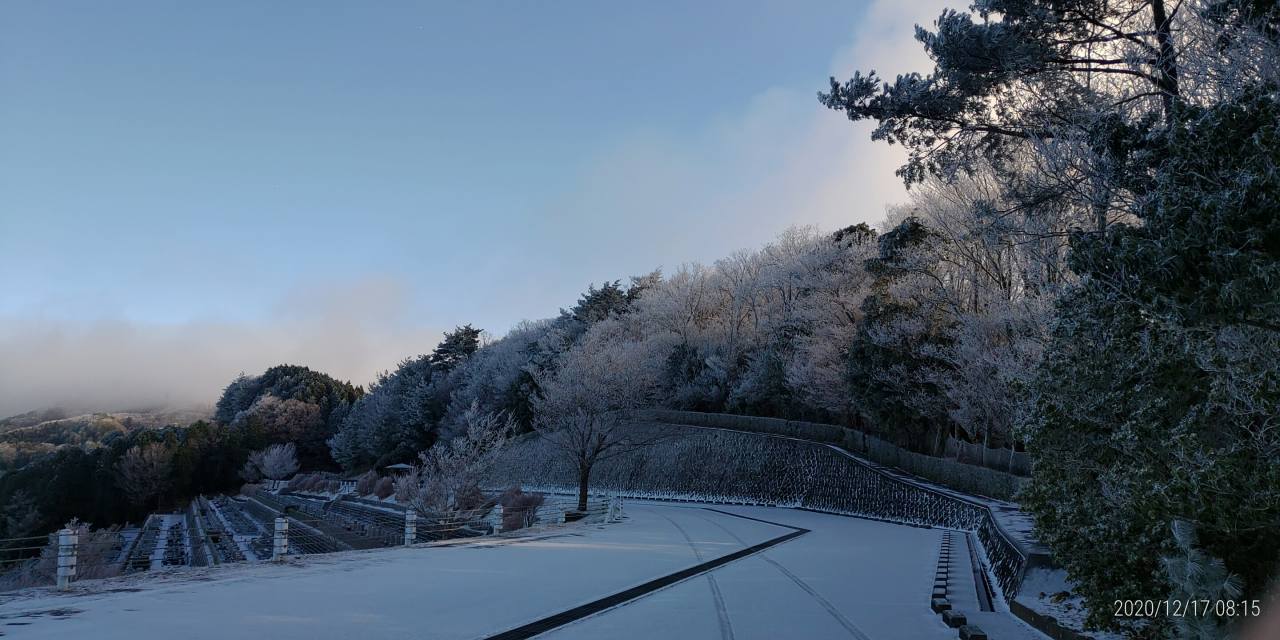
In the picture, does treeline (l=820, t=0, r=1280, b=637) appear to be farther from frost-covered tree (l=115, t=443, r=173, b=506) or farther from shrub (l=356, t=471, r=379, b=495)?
frost-covered tree (l=115, t=443, r=173, b=506)

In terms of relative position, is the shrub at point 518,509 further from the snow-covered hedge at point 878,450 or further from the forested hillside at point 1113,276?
the snow-covered hedge at point 878,450

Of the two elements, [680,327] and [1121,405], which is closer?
[1121,405]

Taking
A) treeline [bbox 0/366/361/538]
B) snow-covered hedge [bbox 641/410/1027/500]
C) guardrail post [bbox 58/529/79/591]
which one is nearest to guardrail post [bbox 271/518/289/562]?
guardrail post [bbox 58/529/79/591]

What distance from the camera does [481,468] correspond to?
34781 millimetres

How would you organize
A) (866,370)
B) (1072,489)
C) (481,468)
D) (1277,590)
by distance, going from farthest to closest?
(481,468) → (866,370) → (1072,489) → (1277,590)

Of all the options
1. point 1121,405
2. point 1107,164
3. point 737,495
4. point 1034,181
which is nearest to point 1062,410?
point 1121,405

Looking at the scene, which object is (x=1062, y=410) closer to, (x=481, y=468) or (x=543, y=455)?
(x=481, y=468)

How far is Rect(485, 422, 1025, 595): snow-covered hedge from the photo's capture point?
23.9 meters

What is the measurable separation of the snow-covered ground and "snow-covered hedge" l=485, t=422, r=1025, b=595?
11.8ft

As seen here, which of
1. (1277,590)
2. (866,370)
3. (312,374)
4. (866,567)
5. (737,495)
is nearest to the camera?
(1277,590)

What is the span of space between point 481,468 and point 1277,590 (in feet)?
107

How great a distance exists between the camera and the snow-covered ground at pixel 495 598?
7.32m

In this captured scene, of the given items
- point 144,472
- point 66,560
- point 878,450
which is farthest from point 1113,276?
point 144,472

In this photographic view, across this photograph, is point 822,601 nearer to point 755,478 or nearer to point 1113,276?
point 1113,276
